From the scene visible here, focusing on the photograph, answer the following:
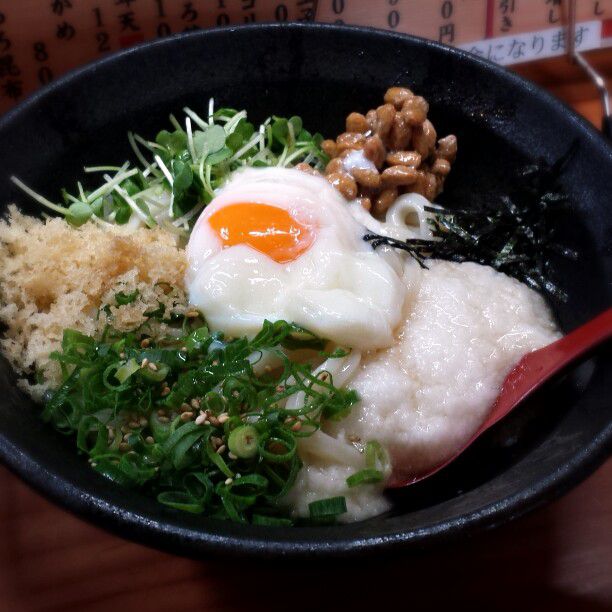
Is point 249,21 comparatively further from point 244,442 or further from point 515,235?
point 244,442

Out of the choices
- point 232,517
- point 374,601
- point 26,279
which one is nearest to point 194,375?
point 232,517

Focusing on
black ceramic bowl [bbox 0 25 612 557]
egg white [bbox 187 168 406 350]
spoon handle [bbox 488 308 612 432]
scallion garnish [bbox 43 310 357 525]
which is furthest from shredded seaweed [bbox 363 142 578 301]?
scallion garnish [bbox 43 310 357 525]

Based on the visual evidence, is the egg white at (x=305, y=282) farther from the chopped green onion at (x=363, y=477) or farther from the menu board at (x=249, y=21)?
the menu board at (x=249, y=21)

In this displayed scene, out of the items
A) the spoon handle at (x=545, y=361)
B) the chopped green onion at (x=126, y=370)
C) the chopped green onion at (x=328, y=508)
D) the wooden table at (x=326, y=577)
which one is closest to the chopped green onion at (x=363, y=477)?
the chopped green onion at (x=328, y=508)

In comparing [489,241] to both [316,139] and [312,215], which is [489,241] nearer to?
[312,215]

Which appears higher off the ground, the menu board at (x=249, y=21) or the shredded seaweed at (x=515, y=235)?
the menu board at (x=249, y=21)

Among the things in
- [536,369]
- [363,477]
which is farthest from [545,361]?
[363,477]

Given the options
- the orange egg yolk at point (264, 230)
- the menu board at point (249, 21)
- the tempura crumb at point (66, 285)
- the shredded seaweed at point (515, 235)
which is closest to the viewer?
the tempura crumb at point (66, 285)

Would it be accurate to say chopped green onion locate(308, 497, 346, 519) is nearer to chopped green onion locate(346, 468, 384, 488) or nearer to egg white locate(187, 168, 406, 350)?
chopped green onion locate(346, 468, 384, 488)
